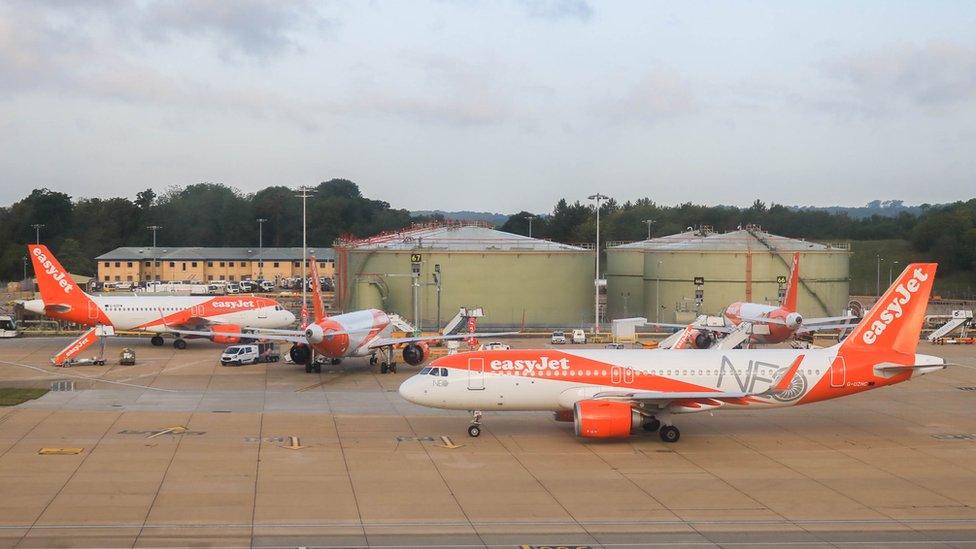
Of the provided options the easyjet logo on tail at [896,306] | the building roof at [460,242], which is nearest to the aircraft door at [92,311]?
the building roof at [460,242]

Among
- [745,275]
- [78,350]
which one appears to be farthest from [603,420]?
[745,275]

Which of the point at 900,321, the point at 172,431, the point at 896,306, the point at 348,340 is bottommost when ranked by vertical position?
the point at 172,431

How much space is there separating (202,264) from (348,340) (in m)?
106

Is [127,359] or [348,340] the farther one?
[127,359]

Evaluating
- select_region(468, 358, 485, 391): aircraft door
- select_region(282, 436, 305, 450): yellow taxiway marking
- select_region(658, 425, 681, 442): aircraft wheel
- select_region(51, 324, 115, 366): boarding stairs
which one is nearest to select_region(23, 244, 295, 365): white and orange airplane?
select_region(51, 324, 115, 366): boarding stairs

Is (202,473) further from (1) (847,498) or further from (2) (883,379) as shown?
(2) (883,379)

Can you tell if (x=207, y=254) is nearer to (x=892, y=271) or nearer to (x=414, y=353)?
(x=414, y=353)

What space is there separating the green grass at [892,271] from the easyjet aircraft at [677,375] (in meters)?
121

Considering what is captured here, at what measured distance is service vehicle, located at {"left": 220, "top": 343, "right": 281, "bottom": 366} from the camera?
209ft

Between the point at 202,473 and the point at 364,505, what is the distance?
6981 millimetres

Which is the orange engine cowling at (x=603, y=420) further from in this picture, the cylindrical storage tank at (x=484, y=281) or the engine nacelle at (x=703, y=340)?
the cylindrical storage tank at (x=484, y=281)

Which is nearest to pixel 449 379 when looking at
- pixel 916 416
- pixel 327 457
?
pixel 327 457

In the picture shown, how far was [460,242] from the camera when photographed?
9756 centimetres

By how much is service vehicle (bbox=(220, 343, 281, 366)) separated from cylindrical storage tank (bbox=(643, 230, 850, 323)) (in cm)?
4058
